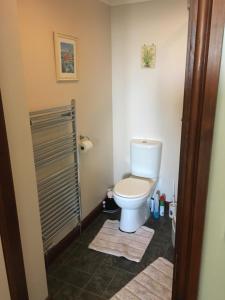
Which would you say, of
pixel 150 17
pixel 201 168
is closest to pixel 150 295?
pixel 201 168

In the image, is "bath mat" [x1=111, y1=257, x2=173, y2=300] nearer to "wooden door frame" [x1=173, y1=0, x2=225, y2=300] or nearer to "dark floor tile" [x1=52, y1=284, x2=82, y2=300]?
"dark floor tile" [x1=52, y1=284, x2=82, y2=300]

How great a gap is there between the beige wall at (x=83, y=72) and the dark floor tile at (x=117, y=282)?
2.68 ft

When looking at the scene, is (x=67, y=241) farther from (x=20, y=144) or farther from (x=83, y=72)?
(x=83, y=72)

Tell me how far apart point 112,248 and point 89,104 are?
145cm

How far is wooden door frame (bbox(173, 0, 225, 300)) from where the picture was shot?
641mm

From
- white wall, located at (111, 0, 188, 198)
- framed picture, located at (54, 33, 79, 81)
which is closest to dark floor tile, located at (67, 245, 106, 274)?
white wall, located at (111, 0, 188, 198)

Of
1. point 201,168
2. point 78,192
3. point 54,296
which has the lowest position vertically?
point 54,296

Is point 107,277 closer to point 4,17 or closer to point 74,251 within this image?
point 74,251

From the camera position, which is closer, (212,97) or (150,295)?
(212,97)

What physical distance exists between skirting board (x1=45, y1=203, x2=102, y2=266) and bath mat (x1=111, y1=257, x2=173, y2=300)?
26.2 inches

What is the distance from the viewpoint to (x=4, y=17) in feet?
3.86

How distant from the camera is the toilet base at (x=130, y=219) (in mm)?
2582

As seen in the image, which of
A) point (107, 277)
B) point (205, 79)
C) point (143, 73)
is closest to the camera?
point (205, 79)

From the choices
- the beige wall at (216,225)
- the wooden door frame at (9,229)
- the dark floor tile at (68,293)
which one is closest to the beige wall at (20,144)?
the wooden door frame at (9,229)
